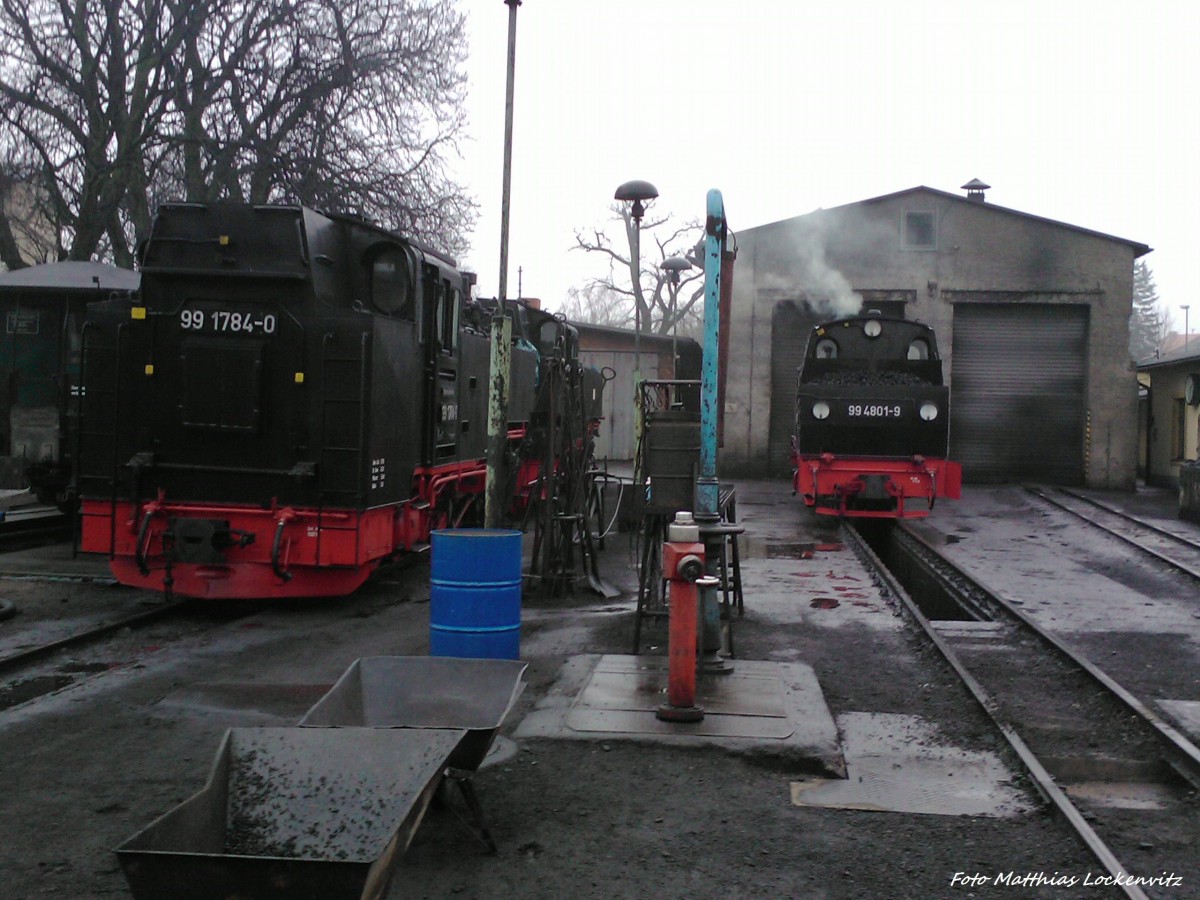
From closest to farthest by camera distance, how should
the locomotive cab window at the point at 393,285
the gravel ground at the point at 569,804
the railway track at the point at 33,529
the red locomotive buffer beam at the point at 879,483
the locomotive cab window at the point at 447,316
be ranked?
the gravel ground at the point at 569,804
the locomotive cab window at the point at 393,285
the locomotive cab window at the point at 447,316
the railway track at the point at 33,529
the red locomotive buffer beam at the point at 879,483

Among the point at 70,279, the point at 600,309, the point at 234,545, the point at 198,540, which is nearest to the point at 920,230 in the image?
the point at 70,279

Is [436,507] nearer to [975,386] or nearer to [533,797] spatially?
[533,797]

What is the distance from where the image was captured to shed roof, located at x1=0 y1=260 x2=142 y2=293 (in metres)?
13.2

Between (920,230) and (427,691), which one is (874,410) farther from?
(427,691)

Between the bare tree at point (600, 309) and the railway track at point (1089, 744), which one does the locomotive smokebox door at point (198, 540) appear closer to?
the railway track at point (1089, 744)

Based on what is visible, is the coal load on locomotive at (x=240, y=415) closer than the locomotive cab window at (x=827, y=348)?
Yes

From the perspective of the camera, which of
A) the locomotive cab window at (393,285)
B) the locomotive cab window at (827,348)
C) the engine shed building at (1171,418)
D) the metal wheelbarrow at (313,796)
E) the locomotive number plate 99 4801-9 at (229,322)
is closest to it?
the metal wheelbarrow at (313,796)

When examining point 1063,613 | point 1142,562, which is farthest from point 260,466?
point 1142,562

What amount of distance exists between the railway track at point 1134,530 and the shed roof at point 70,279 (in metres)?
12.6

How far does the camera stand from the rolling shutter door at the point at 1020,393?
23891 mm

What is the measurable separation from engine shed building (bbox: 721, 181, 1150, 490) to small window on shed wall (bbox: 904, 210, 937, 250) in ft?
0.07

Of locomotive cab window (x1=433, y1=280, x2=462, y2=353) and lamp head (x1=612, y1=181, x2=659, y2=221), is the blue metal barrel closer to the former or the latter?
locomotive cab window (x1=433, y1=280, x2=462, y2=353)

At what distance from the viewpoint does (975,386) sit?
24156 millimetres

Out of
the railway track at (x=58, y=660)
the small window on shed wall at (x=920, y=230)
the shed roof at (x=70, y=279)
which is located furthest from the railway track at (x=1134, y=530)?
the shed roof at (x=70, y=279)
